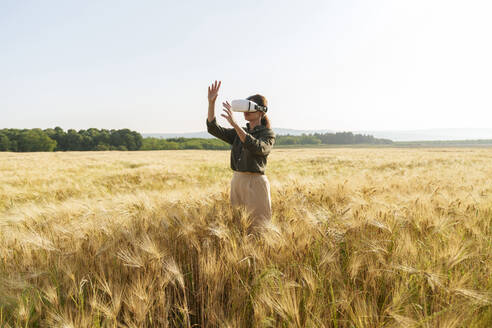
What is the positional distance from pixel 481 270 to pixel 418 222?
2.10 feet

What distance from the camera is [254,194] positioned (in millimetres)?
2639

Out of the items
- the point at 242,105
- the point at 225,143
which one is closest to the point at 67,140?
the point at 225,143

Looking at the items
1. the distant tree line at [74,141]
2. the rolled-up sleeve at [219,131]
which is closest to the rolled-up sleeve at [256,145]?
the rolled-up sleeve at [219,131]

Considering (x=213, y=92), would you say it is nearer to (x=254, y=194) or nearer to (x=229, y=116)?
(x=229, y=116)

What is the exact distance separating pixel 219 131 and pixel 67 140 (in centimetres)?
9049

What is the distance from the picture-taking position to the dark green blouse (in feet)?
7.47

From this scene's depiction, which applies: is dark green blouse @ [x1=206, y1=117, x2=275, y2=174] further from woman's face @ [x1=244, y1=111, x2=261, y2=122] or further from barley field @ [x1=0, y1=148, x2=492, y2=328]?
barley field @ [x1=0, y1=148, x2=492, y2=328]

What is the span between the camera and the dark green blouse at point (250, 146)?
228 cm

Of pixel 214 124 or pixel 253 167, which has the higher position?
pixel 214 124

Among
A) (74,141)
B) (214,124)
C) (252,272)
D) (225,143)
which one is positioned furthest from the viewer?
(225,143)

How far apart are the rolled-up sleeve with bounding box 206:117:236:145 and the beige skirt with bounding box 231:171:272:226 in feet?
1.62

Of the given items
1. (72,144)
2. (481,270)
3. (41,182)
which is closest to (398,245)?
(481,270)

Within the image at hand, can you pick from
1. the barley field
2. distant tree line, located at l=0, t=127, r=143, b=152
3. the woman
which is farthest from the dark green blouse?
distant tree line, located at l=0, t=127, r=143, b=152

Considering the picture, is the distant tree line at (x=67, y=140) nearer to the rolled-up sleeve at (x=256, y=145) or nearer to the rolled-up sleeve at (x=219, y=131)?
the rolled-up sleeve at (x=219, y=131)
